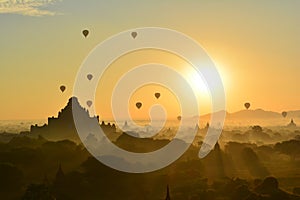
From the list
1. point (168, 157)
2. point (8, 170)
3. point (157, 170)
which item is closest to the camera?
Result: point (8, 170)

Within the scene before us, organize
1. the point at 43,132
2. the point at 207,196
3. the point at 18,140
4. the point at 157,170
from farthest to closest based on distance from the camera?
the point at 43,132
the point at 18,140
the point at 157,170
the point at 207,196

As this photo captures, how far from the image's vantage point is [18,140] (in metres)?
166

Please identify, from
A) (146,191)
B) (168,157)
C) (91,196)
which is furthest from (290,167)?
(91,196)

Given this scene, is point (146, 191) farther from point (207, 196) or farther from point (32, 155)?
point (32, 155)

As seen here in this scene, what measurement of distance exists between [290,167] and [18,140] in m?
80.9

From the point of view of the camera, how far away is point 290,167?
148m

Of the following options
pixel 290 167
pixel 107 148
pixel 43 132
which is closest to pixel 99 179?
pixel 107 148

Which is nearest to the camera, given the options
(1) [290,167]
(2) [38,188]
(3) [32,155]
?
(2) [38,188]

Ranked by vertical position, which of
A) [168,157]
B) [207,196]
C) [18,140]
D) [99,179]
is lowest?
[207,196]

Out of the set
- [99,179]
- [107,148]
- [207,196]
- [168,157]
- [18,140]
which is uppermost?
[18,140]

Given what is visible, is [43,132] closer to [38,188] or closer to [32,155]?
[32,155]

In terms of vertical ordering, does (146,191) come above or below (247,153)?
below

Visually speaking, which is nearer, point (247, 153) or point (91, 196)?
point (91, 196)

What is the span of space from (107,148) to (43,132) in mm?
57544
